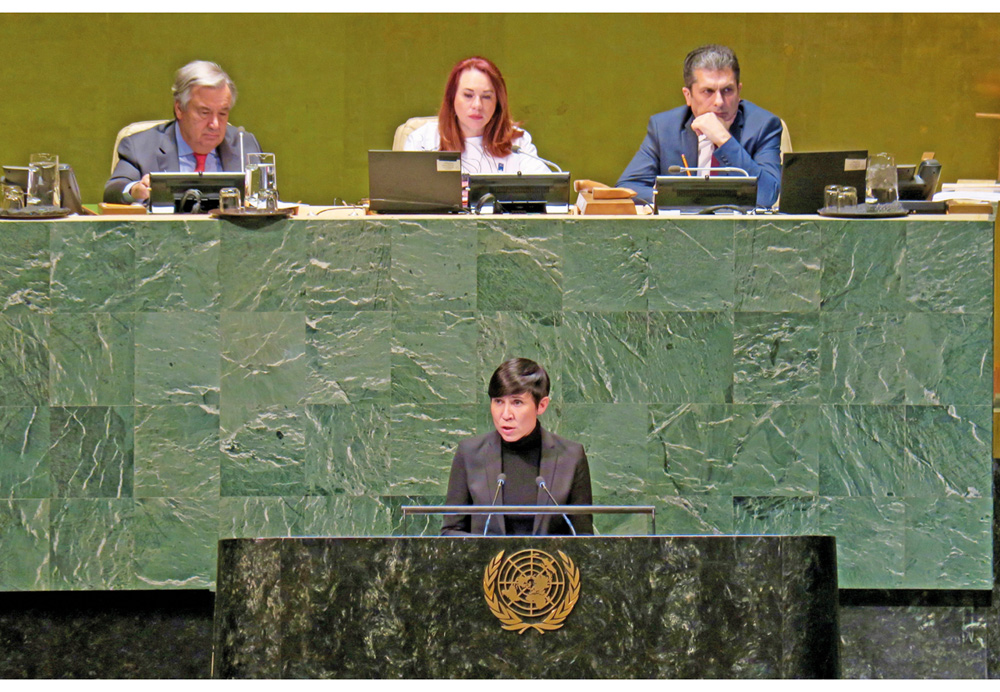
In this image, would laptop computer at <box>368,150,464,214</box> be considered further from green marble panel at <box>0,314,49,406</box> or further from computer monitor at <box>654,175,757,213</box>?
green marble panel at <box>0,314,49,406</box>

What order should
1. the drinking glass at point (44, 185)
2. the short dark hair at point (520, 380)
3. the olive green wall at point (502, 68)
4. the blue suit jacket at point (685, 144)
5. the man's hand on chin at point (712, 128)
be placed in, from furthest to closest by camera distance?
the olive green wall at point (502, 68)
the blue suit jacket at point (685, 144)
the man's hand on chin at point (712, 128)
the drinking glass at point (44, 185)
the short dark hair at point (520, 380)

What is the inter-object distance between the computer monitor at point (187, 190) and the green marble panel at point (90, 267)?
296 mm

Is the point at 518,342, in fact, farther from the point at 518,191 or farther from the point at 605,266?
the point at 518,191

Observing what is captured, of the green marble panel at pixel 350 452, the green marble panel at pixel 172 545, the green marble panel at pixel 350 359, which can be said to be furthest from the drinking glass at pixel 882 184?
the green marble panel at pixel 172 545

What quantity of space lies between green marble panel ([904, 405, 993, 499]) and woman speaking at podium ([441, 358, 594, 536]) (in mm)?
979

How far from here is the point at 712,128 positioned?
15.1 ft

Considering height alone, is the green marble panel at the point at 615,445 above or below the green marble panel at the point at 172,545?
above

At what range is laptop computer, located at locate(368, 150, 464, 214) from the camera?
12.1 feet

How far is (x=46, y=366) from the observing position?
11.5 feet

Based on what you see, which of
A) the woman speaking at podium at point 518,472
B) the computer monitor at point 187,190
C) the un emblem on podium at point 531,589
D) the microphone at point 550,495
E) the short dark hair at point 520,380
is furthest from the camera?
the computer monitor at point 187,190

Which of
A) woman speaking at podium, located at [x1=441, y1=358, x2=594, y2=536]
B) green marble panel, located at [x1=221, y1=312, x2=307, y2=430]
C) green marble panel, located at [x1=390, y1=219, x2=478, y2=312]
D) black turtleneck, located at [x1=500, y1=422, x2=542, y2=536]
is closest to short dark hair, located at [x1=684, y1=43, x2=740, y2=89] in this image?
green marble panel, located at [x1=390, y1=219, x2=478, y2=312]

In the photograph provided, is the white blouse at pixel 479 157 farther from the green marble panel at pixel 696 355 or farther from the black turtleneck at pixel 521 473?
the black turtleneck at pixel 521 473

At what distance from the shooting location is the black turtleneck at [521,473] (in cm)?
323

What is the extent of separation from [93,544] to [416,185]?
1.44m
